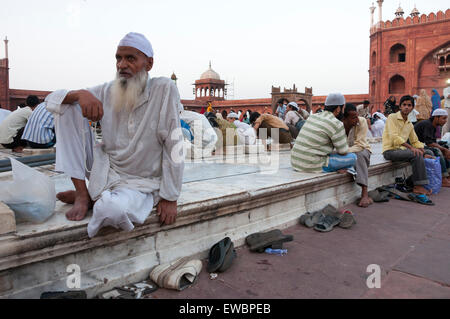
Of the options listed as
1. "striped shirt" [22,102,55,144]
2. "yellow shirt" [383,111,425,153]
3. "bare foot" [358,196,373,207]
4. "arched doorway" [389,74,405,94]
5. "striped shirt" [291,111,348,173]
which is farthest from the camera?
"arched doorway" [389,74,405,94]

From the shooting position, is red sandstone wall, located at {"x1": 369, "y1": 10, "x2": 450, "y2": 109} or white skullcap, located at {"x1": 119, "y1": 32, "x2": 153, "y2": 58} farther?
red sandstone wall, located at {"x1": 369, "y1": 10, "x2": 450, "y2": 109}

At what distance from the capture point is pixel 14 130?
5113mm

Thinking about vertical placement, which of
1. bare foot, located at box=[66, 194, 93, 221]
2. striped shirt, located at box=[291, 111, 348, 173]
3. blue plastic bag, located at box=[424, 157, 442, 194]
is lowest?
blue plastic bag, located at box=[424, 157, 442, 194]

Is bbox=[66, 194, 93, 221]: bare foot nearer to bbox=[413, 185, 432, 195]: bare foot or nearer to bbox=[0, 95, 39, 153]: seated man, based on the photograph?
bbox=[413, 185, 432, 195]: bare foot

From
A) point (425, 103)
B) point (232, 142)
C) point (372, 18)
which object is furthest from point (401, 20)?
point (232, 142)

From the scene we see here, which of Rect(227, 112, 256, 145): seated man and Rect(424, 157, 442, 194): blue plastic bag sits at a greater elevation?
Rect(227, 112, 256, 145): seated man

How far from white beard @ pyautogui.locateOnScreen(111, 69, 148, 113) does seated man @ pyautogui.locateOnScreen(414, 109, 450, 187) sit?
4.68 m

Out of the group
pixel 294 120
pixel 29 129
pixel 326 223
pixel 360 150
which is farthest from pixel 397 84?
pixel 29 129

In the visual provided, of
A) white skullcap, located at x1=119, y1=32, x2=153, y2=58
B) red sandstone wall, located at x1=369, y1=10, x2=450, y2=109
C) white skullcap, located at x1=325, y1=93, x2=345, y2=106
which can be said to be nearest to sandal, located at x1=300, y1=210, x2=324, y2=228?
white skullcap, located at x1=325, y1=93, x2=345, y2=106

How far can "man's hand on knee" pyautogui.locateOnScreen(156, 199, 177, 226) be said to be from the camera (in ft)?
5.90

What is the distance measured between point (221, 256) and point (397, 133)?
346 centimetres

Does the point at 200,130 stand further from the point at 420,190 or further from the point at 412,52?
the point at 412,52

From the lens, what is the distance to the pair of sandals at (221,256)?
1.90m

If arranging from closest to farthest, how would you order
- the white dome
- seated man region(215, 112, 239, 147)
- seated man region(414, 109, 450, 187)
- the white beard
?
the white beard → seated man region(414, 109, 450, 187) → seated man region(215, 112, 239, 147) → the white dome
